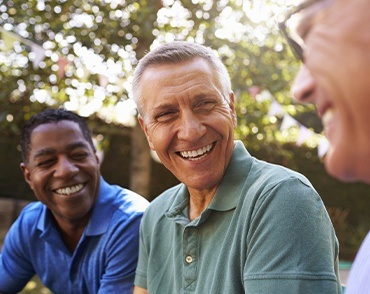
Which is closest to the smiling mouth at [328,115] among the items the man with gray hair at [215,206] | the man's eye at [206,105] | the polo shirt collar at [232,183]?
the man with gray hair at [215,206]

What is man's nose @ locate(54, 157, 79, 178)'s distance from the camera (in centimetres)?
292

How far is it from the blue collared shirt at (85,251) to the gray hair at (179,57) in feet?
2.81

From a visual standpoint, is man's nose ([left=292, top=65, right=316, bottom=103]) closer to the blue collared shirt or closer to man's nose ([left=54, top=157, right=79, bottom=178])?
the blue collared shirt

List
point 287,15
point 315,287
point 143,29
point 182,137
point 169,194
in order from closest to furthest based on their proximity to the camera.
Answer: point 287,15 → point 315,287 → point 182,137 → point 169,194 → point 143,29

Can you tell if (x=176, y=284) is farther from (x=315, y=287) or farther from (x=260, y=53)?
(x=260, y=53)

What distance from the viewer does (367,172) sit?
810 millimetres

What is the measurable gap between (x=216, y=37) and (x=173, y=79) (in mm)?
4595

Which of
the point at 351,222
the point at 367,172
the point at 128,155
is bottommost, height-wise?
the point at 351,222

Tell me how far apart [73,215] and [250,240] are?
1422 millimetres

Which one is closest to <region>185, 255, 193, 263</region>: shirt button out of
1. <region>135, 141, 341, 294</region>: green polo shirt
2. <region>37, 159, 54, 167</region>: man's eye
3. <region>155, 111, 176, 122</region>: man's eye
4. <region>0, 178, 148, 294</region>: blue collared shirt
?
<region>135, 141, 341, 294</region>: green polo shirt

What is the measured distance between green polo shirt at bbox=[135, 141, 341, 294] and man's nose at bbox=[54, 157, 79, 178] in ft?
2.62

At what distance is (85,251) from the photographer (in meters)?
2.94

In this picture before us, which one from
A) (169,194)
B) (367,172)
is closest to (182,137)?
(169,194)

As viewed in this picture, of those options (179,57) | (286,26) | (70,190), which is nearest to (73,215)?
(70,190)
